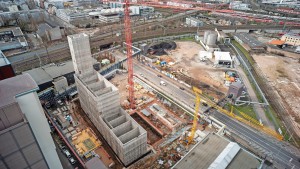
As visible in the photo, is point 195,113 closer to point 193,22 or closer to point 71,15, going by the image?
point 193,22

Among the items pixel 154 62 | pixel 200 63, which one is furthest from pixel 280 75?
pixel 154 62

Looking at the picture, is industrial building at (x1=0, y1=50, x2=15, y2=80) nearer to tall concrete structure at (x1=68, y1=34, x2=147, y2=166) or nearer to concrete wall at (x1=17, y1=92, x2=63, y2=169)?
tall concrete structure at (x1=68, y1=34, x2=147, y2=166)

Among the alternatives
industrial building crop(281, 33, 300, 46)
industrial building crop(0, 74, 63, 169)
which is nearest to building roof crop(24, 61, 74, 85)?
industrial building crop(0, 74, 63, 169)

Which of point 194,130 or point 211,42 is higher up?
point 211,42

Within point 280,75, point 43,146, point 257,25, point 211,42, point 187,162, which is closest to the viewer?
point 43,146

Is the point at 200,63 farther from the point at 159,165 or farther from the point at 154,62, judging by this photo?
the point at 159,165

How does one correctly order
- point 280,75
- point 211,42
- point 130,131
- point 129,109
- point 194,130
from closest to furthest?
point 130,131 < point 194,130 < point 129,109 < point 280,75 < point 211,42

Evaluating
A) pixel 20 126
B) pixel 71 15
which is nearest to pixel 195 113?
pixel 20 126
